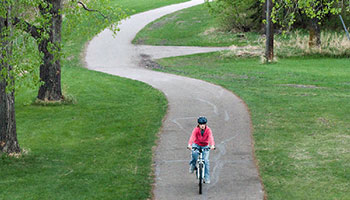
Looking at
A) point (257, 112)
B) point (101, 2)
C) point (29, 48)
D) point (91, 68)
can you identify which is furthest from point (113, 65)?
point (29, 48)

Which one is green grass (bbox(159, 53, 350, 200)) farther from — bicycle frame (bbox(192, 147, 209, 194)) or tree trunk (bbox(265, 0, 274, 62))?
bicycle frame (bbox(192, 147, 209, 194))

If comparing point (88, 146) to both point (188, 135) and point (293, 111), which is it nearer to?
point (188, 135)

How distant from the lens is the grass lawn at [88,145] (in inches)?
448

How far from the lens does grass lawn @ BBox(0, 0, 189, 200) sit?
11.4 m

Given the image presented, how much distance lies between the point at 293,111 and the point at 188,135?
16.4ft

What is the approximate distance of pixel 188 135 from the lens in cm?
1582

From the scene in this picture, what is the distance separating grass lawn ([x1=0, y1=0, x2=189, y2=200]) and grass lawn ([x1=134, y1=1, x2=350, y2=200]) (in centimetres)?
322

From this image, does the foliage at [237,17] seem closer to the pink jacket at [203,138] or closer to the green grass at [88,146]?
the green grass at [88,146]

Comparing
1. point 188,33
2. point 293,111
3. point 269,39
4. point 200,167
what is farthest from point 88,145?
point 188,33

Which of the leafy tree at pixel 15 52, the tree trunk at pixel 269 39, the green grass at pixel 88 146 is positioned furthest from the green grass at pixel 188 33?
the leafy tree at pixel 15 52

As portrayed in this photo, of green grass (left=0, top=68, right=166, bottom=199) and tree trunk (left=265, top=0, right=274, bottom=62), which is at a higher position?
tree trunk (left=265, top=0, right=274, bottom=62)

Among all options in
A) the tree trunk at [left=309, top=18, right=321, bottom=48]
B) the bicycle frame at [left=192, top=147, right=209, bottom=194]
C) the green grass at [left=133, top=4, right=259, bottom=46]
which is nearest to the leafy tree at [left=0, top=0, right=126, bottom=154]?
the bicycle frame at [left=192, top=147, right=209, bottom=194]

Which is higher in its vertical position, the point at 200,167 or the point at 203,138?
the point at 203,138

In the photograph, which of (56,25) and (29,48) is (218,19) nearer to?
(56,25)
